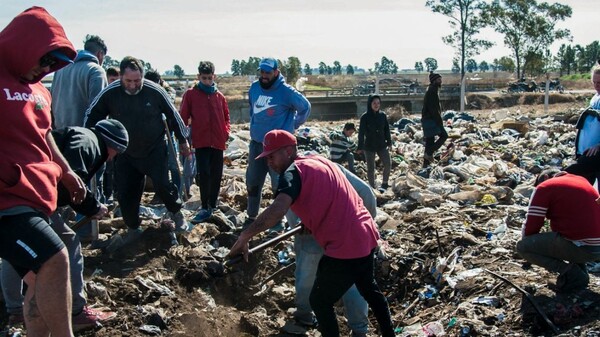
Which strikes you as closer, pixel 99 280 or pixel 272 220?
pixel 272 220

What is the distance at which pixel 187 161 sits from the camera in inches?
298

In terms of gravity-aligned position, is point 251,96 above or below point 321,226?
above

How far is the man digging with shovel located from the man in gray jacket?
3.08 metres

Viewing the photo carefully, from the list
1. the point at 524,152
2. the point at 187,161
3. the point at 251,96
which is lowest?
the point at 524,152

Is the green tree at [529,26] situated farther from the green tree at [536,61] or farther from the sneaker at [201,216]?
the sneaker at [201,216]

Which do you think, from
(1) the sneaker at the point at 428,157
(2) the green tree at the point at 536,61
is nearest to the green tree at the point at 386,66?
(2) the green tree at the point at 536,61

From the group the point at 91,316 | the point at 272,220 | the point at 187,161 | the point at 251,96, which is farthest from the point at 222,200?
the point at 272,220

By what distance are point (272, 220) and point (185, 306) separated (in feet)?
5.91

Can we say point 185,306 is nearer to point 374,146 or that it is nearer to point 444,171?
point 374,146

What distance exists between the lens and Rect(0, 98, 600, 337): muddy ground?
4.69 m

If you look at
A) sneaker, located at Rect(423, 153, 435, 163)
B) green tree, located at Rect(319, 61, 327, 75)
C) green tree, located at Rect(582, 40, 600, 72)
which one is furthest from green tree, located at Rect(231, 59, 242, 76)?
sneaker, located at Rect(423, 153, 435, 163)

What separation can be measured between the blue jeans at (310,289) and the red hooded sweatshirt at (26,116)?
6.71ft

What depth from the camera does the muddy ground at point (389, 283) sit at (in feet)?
15.4

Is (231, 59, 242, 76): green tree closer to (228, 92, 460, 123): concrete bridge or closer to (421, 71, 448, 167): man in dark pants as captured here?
(228, 92, 460, 123): concrete bridge
